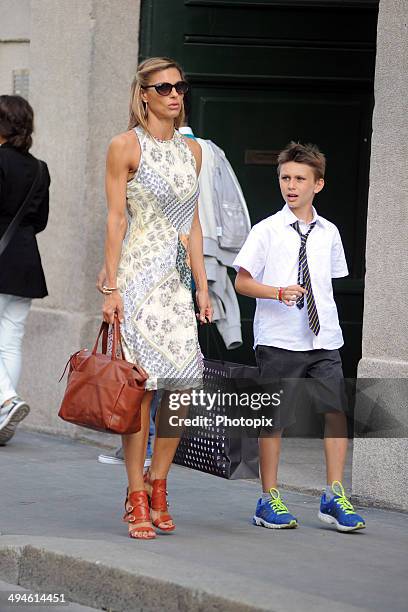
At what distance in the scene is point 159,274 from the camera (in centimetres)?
598

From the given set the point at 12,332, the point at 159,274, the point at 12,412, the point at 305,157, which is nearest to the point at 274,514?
the point at 159,274

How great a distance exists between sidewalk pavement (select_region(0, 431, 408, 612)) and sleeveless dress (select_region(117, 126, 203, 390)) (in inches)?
29.0

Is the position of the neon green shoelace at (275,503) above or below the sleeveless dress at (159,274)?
below

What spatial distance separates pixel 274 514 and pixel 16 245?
3.04 meters

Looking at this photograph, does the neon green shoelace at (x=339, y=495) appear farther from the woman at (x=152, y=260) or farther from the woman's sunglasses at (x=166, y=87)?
the woman's sunglasses at (x=166, y=87)

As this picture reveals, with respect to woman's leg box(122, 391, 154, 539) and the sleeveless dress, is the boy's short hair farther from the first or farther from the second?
woman's leg box(122, 391, 154, 539)

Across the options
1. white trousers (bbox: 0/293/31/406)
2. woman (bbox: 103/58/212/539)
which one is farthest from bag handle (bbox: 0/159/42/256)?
woman (bbox: 103/58/212/539)

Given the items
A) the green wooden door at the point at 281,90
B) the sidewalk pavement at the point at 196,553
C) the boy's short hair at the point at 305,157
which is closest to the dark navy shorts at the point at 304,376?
the sidewalk pavement at the point at 196,553

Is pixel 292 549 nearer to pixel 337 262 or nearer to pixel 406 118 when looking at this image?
pixel 337 262

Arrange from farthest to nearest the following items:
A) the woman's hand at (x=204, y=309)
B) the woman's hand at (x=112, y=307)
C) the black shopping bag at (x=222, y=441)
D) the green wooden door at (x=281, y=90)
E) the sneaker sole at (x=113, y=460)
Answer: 1. the green wooden door at (x=281, y=90)
2. the sneaker sole at (x=113, y=460)
3. the black shopping bag at (x=222, y=441)
4. the woman's hand at (x=204, y=309)
5. the woman's hand at (x=112, y=307)

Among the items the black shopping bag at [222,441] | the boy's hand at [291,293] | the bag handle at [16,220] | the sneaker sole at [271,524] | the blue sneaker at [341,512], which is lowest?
the sneaker sole at [271,524]

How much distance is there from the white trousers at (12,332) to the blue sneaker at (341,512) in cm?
295

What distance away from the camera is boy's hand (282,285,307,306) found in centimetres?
604

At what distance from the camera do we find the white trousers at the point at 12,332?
8.75 meters
